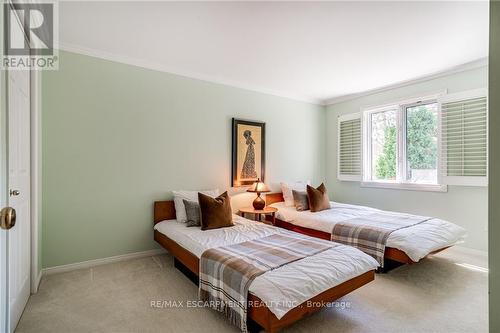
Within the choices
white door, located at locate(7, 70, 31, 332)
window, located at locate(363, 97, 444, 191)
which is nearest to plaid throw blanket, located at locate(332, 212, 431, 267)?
window, located at locate(363, 97, 444, 191)

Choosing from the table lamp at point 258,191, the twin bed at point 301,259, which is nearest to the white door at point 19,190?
the twin bed at point 301,259

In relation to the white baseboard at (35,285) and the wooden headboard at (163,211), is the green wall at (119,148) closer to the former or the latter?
the wooden headboard at (163,211)

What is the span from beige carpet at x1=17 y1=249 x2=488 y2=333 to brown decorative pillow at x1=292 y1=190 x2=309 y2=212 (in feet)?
4.77

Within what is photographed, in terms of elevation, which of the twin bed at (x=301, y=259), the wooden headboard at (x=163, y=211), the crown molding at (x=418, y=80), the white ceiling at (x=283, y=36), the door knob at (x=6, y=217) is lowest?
the twin bed at (x=301, y=259)

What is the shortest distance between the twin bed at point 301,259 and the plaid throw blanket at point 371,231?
79 mm

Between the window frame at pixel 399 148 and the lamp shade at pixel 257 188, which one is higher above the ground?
the window frame at pixel 399 148

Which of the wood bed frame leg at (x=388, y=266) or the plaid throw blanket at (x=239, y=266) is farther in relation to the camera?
the wood bed frame leg at (x=388, y=266)

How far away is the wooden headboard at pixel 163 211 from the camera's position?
345 centimetres

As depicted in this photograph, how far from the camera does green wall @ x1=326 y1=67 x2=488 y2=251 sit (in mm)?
3461

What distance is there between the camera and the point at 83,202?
301 centimetres

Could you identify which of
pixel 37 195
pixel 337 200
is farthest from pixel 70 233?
pixel 337 200

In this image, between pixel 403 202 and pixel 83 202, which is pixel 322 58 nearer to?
pixel 403 202

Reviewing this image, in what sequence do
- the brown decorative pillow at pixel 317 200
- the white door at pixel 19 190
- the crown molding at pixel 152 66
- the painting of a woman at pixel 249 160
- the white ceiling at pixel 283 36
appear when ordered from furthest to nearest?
the painting of a woman at pixel 249 160 < the brown decorative pillow at pixel 317 200 < the crown molding at pixel 152 66 < the white ceiling at pixel 283 36 < the white door at pixel 19 190
